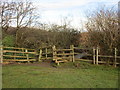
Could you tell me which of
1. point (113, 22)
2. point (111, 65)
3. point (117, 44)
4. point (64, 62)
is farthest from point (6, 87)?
point (113, 22)

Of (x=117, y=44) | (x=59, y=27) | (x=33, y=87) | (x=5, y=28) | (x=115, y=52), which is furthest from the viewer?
(x=59, y=27)

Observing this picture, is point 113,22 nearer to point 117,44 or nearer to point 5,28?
point 117,44

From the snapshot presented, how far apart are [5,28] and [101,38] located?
10917 millimetres

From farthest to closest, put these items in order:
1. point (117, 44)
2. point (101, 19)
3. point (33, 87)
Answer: point (101, 19), point (117, 44), point (33, 87)

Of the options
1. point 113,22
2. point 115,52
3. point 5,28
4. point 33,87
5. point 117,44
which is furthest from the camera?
point 5,28

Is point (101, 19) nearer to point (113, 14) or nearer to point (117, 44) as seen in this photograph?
point (113, 14)

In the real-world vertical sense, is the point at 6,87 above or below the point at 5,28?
below

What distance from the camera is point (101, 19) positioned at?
1123 centimetres

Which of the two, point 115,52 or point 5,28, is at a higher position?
point 5,28

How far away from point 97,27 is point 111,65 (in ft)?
12.9

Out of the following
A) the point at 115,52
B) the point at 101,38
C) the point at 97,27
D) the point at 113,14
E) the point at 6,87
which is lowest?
the point at 6,87

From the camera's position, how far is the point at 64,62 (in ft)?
34.9

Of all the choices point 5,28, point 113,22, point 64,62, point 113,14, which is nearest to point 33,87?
point 64,62

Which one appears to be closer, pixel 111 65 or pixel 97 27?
pixel 111 65
